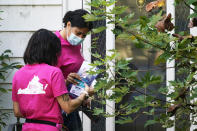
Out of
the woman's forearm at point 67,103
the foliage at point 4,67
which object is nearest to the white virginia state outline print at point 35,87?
the woman's forearm at point 67,103

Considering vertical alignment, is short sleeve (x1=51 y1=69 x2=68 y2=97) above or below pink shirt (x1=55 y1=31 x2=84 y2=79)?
below

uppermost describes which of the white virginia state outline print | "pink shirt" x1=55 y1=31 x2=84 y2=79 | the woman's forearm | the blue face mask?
the blue face mask

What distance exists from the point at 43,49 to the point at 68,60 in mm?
490

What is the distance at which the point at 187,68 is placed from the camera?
2.74 meters

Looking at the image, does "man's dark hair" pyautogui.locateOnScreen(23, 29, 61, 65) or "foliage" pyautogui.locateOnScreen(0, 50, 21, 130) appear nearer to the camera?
"man's dark hair" pyautogui.locateOnScreen(23, 29, 61, 65)

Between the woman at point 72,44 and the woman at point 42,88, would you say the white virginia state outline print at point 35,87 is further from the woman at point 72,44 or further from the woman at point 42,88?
the woman at point 72,44

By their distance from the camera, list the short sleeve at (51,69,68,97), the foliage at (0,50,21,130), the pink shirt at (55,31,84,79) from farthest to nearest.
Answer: the foliage at (0,50,21,130), the pink shirt at (55,31,84,79), the short sleeve at (51,69,68,97)

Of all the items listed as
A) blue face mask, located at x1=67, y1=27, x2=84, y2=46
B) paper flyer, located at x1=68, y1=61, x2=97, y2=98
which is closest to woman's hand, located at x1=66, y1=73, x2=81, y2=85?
paper flyer, located at x1=68, y1=61, x2=97, y2=98

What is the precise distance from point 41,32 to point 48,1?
A: 5.12ft

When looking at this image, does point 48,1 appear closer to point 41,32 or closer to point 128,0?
point 128,0

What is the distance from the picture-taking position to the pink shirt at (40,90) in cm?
284

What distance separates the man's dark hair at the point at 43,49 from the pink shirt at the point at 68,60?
367 millimetres

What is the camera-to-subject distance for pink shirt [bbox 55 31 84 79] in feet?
11.1

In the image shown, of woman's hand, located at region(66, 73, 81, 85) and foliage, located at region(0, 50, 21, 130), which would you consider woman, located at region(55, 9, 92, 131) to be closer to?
woman's hand, located at region(66, 73, 81, 85)
